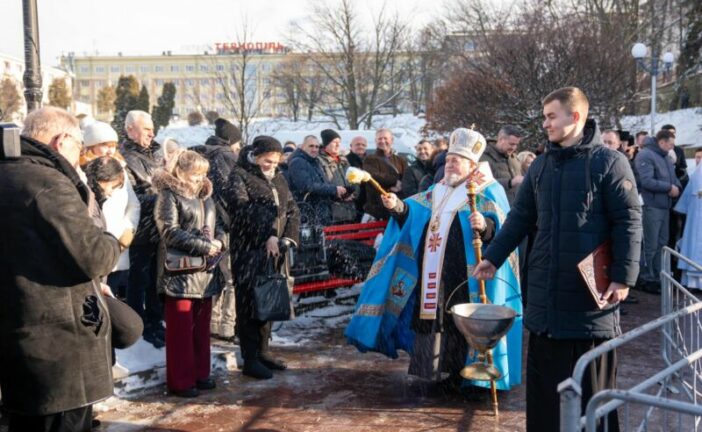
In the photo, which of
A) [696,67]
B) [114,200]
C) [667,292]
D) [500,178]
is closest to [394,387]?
[667,292]

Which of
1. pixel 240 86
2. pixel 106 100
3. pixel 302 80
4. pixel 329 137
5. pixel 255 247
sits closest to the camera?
pixel 255 247

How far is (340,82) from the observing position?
144 ft

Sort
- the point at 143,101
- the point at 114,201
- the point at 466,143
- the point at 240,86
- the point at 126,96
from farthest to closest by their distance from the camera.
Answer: the point at 143,101, the point at 126,96, the point at 240,86, the point at 466,143, the point at 114,201

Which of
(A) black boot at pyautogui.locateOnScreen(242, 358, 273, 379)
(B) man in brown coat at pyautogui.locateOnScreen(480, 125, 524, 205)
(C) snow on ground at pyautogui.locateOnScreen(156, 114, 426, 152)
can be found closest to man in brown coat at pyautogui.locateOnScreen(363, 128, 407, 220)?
(B) man in brown coat at pyautogui.locateOnScreen(480, 125, 524, 205)

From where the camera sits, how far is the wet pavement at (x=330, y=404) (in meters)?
4.85

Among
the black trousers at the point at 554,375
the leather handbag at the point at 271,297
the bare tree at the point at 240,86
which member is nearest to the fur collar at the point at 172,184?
the leather handbag at the point at 271,297

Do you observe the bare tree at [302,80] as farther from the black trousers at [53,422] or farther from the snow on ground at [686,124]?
the black trousers at [53,422]

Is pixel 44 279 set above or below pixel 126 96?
below

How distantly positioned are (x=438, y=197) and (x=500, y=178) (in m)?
2.45

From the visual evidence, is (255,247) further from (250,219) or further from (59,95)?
(59,95)

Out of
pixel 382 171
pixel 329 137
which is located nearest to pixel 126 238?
pixel 382 171

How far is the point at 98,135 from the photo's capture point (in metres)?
5.70

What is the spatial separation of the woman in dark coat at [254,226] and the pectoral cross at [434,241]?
1.14 metres

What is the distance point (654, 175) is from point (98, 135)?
7.22 meters
